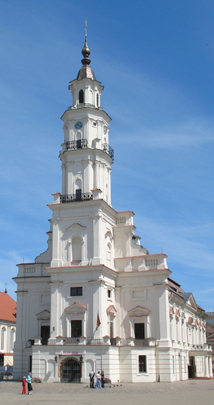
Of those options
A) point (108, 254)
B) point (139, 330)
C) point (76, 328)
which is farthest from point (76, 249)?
point (139, 330)

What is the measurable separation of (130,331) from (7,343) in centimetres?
3742

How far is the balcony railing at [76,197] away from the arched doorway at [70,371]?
15419 millimetres

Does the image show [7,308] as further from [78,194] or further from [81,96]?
[81,96]

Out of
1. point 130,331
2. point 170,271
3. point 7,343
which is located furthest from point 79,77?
point 7,343

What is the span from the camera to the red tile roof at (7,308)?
80500mm

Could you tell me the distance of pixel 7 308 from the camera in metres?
84.2

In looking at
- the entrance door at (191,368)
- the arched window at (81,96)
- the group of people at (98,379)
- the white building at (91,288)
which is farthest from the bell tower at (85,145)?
the entrance door at (191,368)

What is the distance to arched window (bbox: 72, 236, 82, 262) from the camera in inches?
1852

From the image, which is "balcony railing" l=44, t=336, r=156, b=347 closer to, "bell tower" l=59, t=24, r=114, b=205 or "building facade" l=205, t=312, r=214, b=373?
"bell tower" l=59, t=24, r=114, b=205

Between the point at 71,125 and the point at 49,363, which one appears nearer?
the point at 49,363

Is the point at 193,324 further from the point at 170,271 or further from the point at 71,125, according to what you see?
the point at 71,125

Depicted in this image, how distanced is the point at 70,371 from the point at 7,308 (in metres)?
43.7

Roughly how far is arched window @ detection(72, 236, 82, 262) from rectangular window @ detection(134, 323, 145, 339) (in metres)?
8.89

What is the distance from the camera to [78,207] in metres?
47.9
